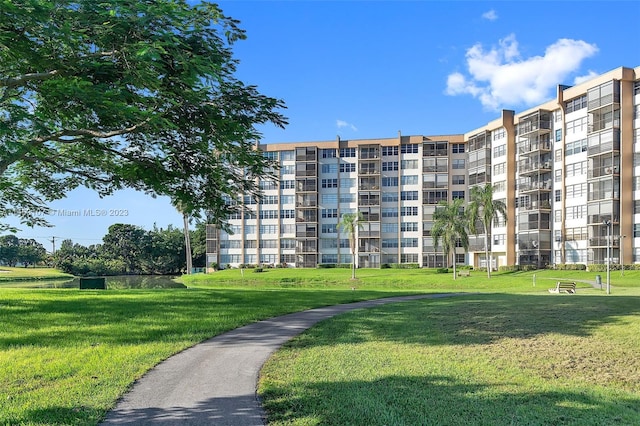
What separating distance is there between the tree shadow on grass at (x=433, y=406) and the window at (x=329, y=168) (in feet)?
306

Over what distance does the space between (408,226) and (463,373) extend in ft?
291

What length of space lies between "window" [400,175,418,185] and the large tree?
7710 cm

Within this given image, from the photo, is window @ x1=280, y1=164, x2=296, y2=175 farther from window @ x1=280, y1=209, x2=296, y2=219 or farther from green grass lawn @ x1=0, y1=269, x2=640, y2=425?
green grass lawn @ x1=0, y1=269, x2=640, y2=425

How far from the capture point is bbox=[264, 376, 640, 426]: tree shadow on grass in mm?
6977

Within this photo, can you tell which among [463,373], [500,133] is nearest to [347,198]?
[500,133]

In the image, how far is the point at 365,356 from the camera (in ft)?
35.9

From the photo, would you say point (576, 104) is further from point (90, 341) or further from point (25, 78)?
point (90, 341)

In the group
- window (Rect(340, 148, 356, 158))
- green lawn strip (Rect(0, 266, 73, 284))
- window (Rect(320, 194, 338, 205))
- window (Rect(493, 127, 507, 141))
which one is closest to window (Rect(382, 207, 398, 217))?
window (Rect(320, 194, 338, 205))

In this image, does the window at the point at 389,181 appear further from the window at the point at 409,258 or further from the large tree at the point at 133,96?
the large tree at the point at 133,96

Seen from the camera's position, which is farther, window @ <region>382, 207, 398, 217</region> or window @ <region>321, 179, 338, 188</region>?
window @ <region>321, 179, 338, 188</region>

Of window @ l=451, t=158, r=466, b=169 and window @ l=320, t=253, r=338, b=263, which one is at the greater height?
window @ l=451, t=158, r=466, b=169

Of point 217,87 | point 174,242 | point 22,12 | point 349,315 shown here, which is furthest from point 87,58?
point 174,242

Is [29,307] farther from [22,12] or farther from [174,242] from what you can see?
[174,242]

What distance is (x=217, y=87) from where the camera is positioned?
18578mm
